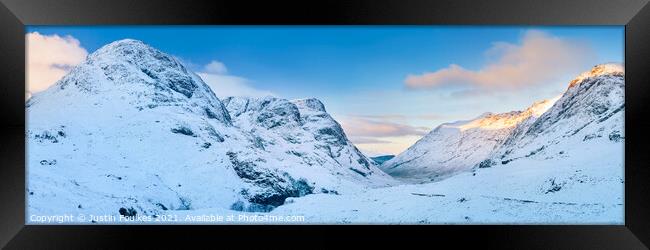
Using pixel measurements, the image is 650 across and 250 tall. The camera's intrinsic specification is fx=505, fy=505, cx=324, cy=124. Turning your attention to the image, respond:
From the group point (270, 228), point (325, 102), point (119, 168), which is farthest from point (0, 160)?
point (325, 102)

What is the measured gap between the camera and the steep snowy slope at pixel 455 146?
27.3ft

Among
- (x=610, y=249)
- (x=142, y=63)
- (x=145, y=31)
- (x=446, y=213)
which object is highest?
(x=145, y=31)

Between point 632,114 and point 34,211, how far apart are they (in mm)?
9641

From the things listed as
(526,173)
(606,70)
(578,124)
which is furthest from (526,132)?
(606,70)

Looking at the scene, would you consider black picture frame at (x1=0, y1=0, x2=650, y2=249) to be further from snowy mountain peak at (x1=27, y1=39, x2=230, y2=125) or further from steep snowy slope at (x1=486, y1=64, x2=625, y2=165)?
snowy mountain peak at (x1=27, y1=39, x2=230, y2=125)

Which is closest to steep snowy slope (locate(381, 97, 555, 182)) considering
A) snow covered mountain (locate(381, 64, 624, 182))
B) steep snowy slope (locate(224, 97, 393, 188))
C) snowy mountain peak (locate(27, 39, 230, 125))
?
snow covered mountain (locate(381, 64, 624, 182))

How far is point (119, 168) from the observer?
8.09 metres

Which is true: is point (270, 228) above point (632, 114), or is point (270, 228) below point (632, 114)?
below

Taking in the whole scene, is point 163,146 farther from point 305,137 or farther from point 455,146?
point 455,146

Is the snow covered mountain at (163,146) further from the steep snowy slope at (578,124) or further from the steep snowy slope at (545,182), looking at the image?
the steep snowy slope at (578,124)
